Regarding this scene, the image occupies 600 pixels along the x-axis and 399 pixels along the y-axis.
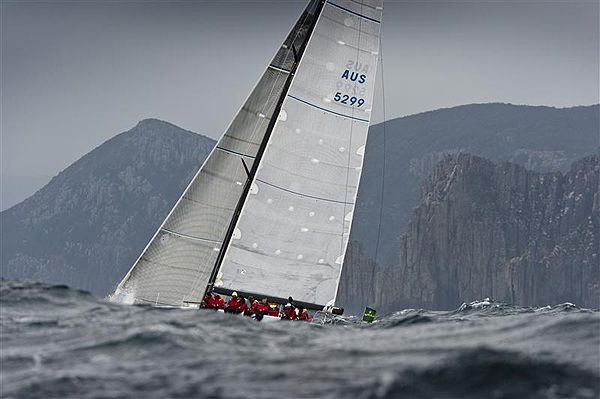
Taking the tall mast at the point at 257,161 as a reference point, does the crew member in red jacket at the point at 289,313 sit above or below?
below

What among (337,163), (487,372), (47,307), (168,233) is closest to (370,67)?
(337,163)

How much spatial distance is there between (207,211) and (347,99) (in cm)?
563

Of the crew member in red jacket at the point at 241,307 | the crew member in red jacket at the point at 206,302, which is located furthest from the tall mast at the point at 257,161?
the crew member in red jacket at the point at 241,307

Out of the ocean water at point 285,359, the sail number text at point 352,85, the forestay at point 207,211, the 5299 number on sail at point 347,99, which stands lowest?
the ocean water at point 285,359

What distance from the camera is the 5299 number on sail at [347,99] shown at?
25458 millimetres

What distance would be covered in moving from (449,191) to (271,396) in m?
187

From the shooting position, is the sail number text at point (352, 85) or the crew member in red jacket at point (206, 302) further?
the sail number text at point (352, 85)

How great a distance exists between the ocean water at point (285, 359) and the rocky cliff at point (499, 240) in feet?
530

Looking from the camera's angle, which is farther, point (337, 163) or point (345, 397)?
point (337, 163)

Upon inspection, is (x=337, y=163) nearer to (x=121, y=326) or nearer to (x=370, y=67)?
(x=370, y=67)

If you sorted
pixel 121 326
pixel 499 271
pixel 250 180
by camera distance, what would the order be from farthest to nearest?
pixel 499 271 → pixel 250 180 → pixel 121 326

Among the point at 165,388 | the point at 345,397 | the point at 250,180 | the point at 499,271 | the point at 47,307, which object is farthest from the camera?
the point at 499,271

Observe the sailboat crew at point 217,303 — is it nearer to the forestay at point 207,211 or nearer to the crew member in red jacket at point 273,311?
the forestay at point 207,211

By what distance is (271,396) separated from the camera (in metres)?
9.80
